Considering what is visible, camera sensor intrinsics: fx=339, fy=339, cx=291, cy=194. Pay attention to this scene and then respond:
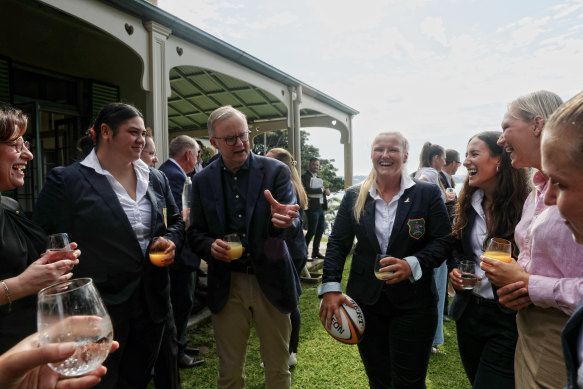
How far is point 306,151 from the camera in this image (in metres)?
32.1

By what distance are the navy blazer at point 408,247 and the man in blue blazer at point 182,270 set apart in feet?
4.76

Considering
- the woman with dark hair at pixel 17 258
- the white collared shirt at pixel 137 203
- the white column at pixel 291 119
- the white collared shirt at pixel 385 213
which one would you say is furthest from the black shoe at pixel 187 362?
the white column at pixel 291 119

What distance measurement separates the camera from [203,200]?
99.2 inches

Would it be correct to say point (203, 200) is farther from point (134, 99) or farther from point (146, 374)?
point (134, 99)

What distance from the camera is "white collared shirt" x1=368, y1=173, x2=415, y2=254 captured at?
238 cm

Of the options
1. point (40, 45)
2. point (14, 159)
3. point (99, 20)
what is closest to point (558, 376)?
point (14, 159)

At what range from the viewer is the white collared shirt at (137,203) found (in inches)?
85.6

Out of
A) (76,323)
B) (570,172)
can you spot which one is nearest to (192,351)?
(76,323)

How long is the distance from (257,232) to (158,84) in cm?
390

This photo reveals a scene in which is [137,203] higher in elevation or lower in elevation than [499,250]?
higher

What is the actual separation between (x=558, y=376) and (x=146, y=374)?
2263mm

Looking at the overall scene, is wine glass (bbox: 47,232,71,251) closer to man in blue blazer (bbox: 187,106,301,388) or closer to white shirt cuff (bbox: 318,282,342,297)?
man in blue blazer (bbox: 187,106,301,388)

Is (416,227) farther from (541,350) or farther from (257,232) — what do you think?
(257,232)

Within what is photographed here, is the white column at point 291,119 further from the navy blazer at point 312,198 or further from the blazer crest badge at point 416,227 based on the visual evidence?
the blazer crest badge at point 416,227
